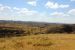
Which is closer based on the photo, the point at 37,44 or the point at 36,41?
the point at 37,44

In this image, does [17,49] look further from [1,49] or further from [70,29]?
[70,29]

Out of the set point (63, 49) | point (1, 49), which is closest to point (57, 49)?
point (63, 49)

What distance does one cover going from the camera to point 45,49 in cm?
2286

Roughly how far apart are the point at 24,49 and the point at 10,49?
182 cm

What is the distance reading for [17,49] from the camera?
22516 millimetres

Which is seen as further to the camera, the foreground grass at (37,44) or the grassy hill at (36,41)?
the grassy hill at (36,41)

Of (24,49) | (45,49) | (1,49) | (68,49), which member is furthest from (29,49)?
(68,49)

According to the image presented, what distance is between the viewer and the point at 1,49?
22.7 meters

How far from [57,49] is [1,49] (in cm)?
725

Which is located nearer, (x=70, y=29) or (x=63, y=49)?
(x=63, y=49)

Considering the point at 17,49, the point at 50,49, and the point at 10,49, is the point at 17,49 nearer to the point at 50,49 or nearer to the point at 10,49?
the point at 10,49

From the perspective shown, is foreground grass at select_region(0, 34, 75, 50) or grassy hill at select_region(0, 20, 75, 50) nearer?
foreground grass at select_region(0, 34, 75, 50)

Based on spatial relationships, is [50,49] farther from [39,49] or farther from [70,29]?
[70,29]

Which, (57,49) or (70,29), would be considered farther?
(70,29)
